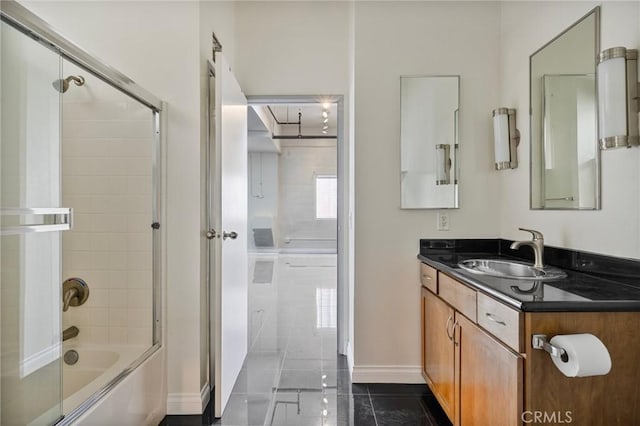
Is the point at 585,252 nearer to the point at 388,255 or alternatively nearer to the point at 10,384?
the point at 388,255

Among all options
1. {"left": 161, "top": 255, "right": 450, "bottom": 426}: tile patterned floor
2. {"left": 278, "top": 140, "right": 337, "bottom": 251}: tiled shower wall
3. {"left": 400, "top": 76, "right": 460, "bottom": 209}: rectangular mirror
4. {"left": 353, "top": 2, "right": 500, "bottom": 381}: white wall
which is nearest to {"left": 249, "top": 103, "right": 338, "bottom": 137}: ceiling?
{"left": 278, "top": 140, "right": 337, "bottom": 251}: tiled shower wall

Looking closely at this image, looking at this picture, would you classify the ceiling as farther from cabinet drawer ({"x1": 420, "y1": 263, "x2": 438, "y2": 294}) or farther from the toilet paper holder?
the toilet paper holder

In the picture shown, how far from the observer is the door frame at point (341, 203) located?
2.77 m

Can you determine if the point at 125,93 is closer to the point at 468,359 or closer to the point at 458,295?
the point at 458,295

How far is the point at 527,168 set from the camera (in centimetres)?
205

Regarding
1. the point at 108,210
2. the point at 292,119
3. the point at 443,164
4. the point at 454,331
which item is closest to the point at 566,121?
the point at 443,164

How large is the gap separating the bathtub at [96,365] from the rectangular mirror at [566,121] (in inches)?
93.7

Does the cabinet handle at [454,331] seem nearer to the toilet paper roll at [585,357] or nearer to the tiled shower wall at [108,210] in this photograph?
the toilet paper roll at [585,357]

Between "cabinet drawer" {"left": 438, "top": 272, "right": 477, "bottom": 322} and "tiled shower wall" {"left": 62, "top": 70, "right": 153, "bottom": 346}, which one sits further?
"tiled shower wall" {"left": 62, "top": 70, "right": 153, "bottom": 346}

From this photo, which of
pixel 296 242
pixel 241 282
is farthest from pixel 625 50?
pixel 296 242

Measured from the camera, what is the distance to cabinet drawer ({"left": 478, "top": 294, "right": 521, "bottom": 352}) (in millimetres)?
1158

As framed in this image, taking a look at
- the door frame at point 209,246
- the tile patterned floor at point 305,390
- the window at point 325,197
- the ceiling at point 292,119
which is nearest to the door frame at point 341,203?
the tile patterned floor at point 305,390

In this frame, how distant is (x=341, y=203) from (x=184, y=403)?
175 centimetres

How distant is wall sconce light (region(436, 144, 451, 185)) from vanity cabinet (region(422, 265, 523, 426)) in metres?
0.71
